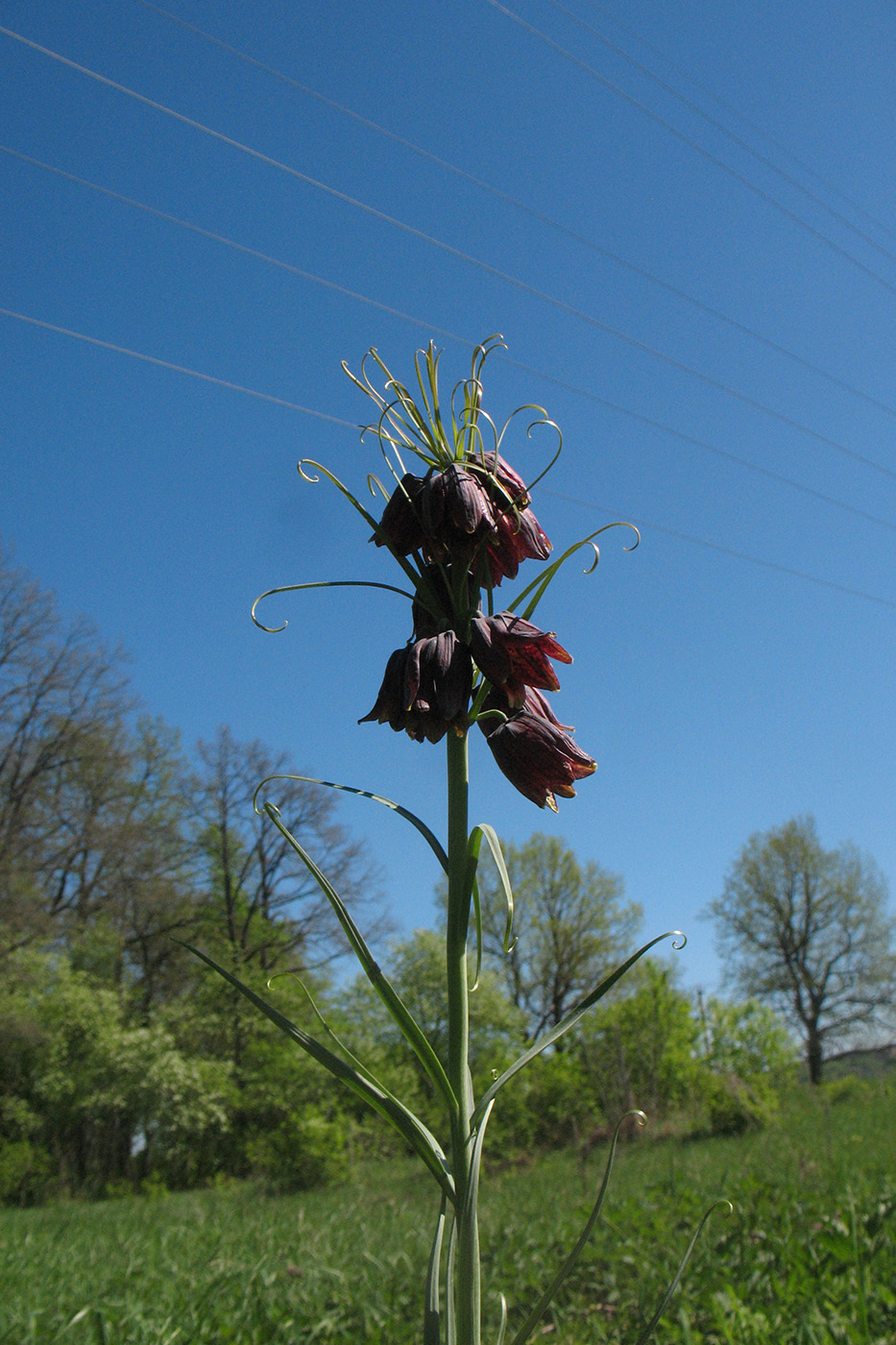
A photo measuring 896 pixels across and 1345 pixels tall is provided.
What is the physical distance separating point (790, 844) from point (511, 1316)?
23.0m

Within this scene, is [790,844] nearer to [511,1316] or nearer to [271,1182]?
[271,1182]

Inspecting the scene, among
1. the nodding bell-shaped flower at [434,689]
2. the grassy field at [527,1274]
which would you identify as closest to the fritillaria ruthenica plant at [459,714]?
the nodding bell-shaped flower at [434,689]

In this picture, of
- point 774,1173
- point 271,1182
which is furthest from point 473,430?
point 271,1182

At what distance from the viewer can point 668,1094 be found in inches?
498

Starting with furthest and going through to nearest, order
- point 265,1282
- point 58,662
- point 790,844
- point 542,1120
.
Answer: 1. point 790,844
2. point 58,662
3. point 542,1120
4. point 265,1282

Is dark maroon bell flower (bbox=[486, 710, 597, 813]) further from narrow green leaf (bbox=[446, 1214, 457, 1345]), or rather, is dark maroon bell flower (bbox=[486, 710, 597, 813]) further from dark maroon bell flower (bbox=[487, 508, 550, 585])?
narrow green leaf (bbox=[446, 1214, 457, 1345])

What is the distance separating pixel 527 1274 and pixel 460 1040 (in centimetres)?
231

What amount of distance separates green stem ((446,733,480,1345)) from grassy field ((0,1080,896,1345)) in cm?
32

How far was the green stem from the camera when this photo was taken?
2.58ft

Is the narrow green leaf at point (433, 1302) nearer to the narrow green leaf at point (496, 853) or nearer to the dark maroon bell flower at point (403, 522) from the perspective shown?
the narrow green leaf at point (496, 853)

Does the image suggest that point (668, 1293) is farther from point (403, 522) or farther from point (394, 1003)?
point (403, 522)

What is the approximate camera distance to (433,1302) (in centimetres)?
78

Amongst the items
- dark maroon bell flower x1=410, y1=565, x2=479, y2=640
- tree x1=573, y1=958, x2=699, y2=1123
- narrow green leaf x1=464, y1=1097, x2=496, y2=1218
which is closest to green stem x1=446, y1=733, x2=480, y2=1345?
narrow green leaf x1=464, y1=1097, x2=496, y2=1218

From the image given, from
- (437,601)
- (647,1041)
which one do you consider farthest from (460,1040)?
(647,1041)
